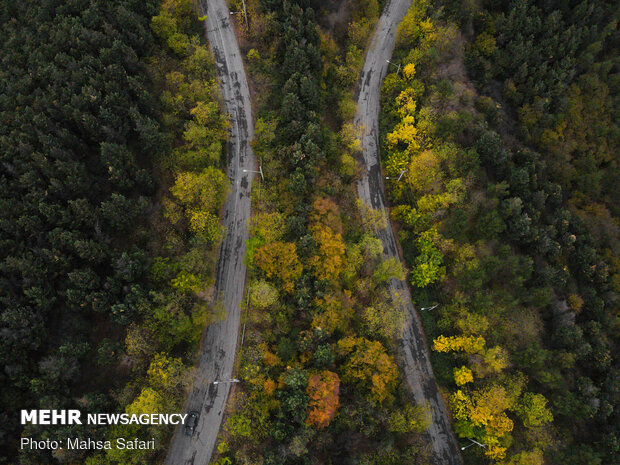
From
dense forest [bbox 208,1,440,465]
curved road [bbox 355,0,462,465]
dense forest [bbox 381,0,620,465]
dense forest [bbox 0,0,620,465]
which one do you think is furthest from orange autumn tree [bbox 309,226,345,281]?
dense forest [bbox 381,0,620,465]

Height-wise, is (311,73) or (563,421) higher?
(311,73)

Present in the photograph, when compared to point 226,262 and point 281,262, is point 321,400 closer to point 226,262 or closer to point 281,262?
point 281,262

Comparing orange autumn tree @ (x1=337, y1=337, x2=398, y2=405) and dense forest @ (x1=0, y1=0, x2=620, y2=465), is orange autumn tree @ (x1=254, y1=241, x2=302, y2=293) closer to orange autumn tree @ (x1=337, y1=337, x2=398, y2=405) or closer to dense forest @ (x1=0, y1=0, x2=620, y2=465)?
dense forest @ (x1=0, y1=0, x2=620, y2=465)

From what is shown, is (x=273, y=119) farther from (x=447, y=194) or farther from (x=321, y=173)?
(x=447, y=194)

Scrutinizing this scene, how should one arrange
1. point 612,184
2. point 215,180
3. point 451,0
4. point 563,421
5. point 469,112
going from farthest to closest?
point 612,184 → point 451,0 → point 469,112 → point 563,421 → point 215,180

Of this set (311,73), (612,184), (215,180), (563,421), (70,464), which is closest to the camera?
(70,464)

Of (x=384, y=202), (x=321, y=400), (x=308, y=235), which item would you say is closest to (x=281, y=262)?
(x=308, y=235)

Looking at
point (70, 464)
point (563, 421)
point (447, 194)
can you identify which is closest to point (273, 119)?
point (447, 194)
